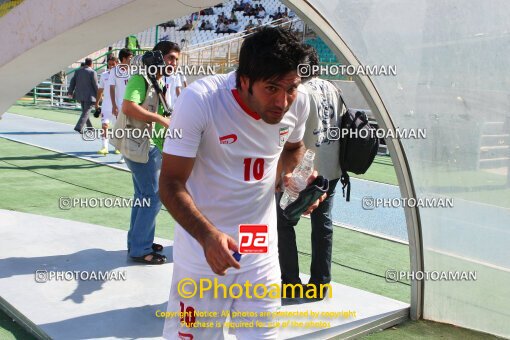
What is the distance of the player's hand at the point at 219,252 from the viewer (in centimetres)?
240

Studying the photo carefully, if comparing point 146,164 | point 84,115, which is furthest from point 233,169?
point 84,115

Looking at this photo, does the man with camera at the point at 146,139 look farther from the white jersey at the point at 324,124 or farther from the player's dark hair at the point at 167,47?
the white jersey at the point at 324,124

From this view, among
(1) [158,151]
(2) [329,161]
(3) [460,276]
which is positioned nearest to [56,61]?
(1) [158,151]

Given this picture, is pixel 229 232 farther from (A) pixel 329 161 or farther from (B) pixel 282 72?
(A) pixel 329 161

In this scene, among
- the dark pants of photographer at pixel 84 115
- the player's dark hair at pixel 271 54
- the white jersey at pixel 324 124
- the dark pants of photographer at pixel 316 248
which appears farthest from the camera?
the dark pants of photographer at pixel 84 115

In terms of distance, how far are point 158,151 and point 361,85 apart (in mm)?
2233

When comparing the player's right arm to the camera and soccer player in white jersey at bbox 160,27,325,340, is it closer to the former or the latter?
soccer player in white jersey at bbox 160,27,325,340

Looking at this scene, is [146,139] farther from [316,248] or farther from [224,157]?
[224,157]

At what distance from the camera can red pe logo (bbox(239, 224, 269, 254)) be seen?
302cm

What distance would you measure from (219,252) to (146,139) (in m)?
3.45

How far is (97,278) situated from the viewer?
18.4 ft

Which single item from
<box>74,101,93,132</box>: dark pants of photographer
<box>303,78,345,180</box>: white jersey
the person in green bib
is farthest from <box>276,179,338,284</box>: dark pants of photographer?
<box>74,101,93,132</box>: dark pants of photographer

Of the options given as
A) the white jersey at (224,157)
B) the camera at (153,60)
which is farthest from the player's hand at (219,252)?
the camera at (153,60)

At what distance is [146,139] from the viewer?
18.7 feet
